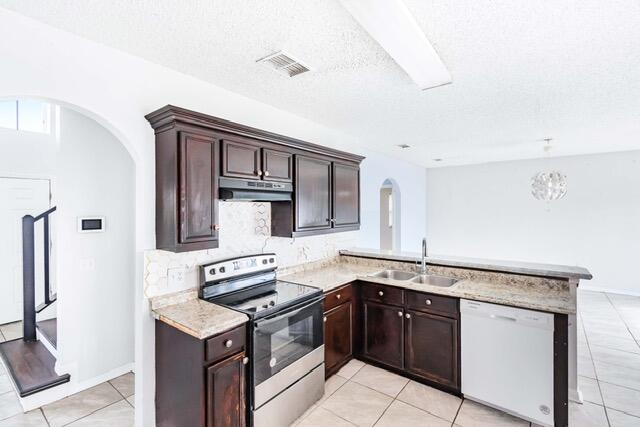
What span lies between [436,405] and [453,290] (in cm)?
93

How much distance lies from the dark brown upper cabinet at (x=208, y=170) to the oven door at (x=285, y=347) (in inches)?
27.7

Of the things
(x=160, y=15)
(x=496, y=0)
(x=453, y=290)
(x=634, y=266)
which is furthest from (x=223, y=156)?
(x=634, y=266)

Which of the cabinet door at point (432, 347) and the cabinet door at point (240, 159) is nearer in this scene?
the cabinet door at point (240, 159)

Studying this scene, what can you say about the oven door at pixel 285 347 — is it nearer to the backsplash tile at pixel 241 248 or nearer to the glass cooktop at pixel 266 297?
the glass cooktop at pixel 266 297

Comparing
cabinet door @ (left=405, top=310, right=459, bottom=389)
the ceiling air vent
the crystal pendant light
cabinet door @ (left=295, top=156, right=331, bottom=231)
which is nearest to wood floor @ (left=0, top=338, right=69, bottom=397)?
cabinet door @ (left=295, top=156, right=331, bottom=231)

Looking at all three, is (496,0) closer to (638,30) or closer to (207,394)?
(638,30)

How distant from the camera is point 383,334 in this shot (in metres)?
3.01

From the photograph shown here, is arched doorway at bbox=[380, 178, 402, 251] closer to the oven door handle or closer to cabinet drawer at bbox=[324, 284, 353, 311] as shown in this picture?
cabinet drawer at bbox=[324, 284, 353, 311]

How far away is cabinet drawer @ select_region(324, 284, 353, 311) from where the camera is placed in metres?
2.78

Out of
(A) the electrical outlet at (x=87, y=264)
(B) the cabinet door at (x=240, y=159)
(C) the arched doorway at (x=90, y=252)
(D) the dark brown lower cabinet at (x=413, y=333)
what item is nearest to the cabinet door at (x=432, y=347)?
(D) the dark brown lower cabinet at (x=413, y=333)

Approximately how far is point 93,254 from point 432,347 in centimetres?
318

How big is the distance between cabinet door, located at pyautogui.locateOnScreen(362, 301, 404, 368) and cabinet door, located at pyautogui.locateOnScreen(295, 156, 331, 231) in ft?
3.22

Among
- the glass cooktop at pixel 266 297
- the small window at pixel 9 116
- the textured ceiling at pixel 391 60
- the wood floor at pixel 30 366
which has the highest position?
the small window at pixel 9 116

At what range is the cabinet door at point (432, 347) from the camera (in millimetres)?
2578
